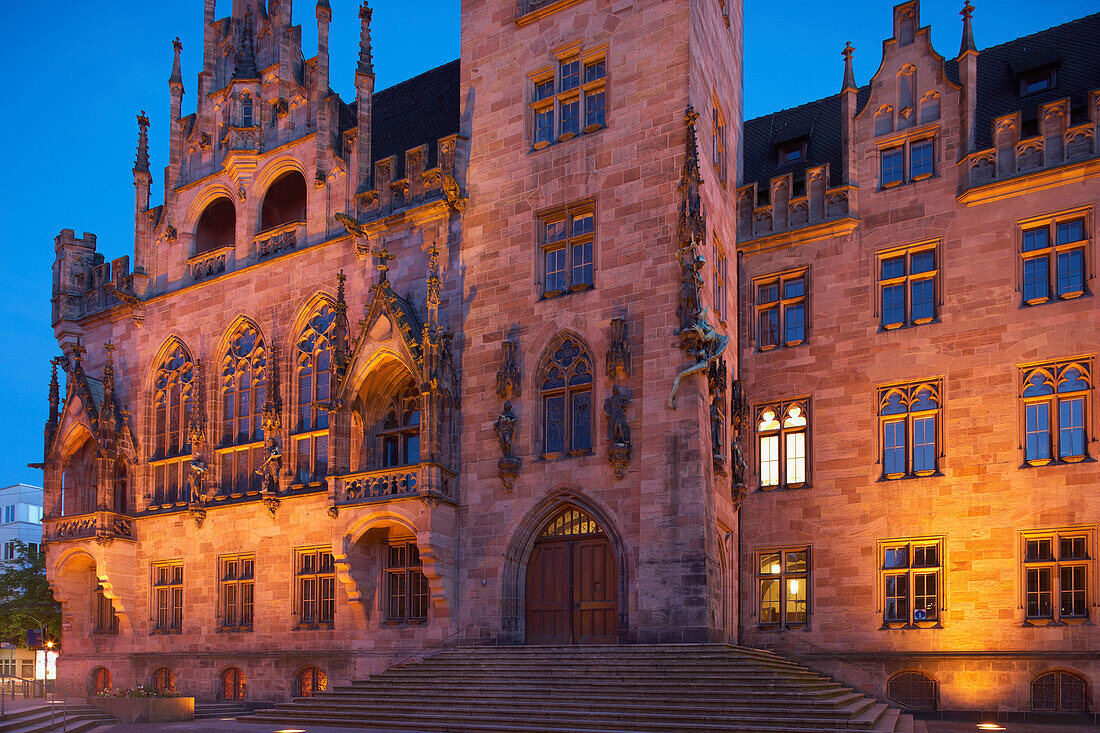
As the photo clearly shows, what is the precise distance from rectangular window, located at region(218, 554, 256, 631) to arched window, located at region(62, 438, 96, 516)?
7.10 m

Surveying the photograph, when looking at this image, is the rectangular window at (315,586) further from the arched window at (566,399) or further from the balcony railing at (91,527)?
the arched window at (566,399)

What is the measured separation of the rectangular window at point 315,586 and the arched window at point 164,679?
17.5 feet

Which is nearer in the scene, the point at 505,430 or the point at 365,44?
the point at 505,430

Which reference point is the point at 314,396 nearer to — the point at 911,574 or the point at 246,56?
the point at 246,56

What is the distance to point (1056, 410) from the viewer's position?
22.9 meters

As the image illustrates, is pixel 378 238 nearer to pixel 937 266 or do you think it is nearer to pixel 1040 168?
pixel 937 266

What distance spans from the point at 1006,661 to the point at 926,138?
11.9m

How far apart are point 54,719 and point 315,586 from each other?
6665mm

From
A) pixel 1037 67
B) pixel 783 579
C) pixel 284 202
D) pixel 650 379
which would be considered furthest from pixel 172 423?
pixel 1037 67

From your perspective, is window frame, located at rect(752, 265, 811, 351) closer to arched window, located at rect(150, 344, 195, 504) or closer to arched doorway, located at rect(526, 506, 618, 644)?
arched doorway, located at rect(526, 506, 618, 644)

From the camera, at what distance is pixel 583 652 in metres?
22.0

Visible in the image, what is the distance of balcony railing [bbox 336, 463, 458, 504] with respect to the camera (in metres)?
25.1

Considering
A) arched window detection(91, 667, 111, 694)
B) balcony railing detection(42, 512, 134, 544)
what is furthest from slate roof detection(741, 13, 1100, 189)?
arched window detection(91, 667, 111, 694)

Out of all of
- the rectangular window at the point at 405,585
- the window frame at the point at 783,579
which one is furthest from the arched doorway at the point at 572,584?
the window frame at the point at 783,579
